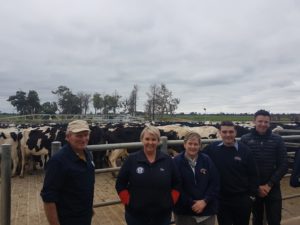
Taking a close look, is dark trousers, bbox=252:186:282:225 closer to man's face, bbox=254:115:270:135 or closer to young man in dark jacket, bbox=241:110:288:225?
young man in dark jacket, bbox=241:110:288:225

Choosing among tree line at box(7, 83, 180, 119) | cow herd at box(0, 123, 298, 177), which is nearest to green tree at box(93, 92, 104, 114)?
tree line at box(7, 83, 180, 119)

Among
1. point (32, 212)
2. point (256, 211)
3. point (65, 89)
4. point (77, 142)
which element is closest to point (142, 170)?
point (77, 142)

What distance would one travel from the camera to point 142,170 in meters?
3.42

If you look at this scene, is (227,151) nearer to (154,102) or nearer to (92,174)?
(92,174)

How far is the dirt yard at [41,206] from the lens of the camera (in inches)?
251

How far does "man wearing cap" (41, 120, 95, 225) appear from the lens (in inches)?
116

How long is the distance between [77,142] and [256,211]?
2.91 m

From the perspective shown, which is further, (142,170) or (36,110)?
(36,110)

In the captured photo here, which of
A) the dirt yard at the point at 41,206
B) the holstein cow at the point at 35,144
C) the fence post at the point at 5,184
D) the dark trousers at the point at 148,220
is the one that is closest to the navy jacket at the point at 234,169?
the dark trousers at the point at 148,220

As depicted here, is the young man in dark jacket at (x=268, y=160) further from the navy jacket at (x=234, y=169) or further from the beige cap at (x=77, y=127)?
the beige cap at (x=77, y=127)

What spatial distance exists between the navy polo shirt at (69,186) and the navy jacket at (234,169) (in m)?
1.59

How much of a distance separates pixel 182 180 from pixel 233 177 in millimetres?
714

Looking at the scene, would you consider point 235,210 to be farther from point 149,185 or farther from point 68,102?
point 68,102

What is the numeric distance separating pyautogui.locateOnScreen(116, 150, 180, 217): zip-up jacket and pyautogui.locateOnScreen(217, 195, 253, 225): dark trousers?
3.11 feet
